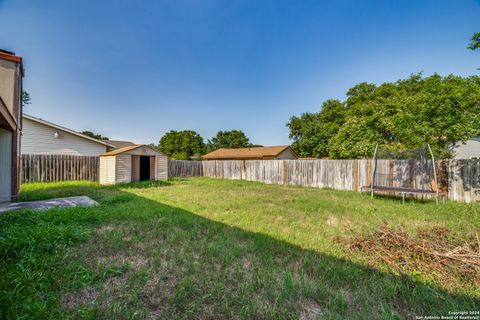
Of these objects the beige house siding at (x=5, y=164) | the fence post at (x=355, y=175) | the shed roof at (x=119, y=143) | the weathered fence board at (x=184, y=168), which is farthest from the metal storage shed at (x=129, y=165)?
the shed roof at (x=119, y=143)

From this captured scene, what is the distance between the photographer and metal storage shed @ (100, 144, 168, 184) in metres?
9.81

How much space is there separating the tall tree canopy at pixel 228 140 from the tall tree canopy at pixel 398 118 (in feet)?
38.6

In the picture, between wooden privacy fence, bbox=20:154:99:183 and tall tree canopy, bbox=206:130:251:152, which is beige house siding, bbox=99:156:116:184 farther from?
tall tree canopy, bbox=206:130:251:152

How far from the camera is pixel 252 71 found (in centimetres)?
1197

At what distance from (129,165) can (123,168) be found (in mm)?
324

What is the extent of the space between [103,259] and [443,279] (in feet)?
12.5

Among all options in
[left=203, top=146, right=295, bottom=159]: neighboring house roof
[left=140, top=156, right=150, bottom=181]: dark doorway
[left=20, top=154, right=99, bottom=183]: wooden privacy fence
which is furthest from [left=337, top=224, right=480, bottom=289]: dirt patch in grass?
[left=203, top=146, right=295, bottom=159]: neighboring house roof

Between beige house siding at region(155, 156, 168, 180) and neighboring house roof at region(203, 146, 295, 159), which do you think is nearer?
beige house siding at region(155, 156, 168, 180)

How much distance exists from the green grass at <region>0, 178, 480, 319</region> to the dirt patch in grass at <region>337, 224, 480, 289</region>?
2.7 inches

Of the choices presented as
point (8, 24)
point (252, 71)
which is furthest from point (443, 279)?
point (252, 71)

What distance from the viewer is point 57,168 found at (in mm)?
10031

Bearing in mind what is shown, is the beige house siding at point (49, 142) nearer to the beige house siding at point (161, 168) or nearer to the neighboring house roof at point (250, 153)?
the beige house siding at point (161, 168)

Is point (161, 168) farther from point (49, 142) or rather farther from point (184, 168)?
point (49, 142)

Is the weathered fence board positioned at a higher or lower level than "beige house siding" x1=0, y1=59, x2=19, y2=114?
lower
